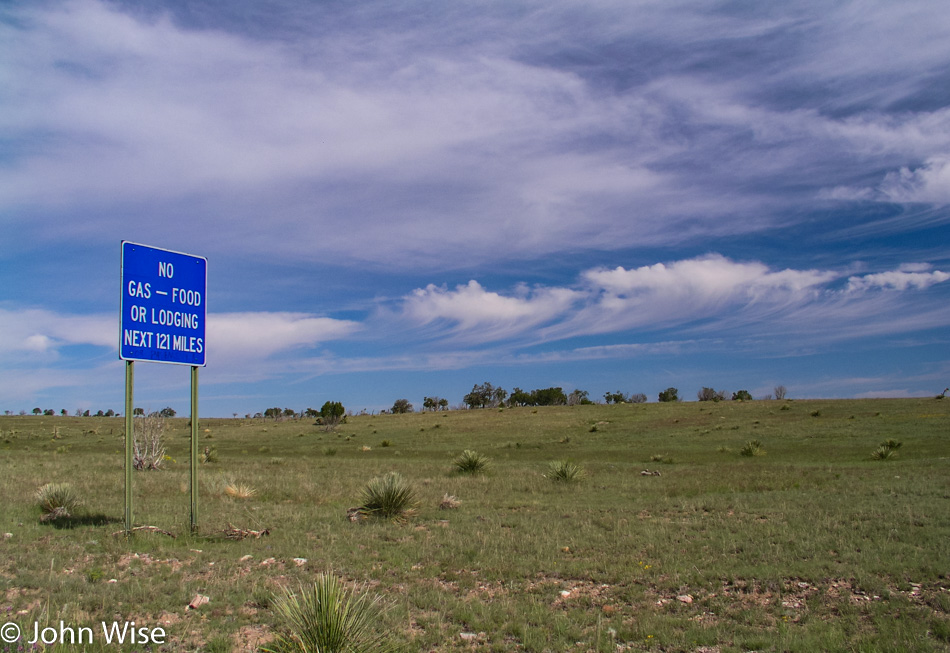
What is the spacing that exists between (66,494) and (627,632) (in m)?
12.0

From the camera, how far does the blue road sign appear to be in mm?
10414

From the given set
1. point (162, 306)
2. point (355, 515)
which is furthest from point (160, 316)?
point (355, 515)

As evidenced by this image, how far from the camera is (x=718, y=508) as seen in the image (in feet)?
44.8

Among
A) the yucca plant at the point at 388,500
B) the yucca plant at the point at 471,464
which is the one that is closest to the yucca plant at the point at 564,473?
the yucca plant at the point at 471,464

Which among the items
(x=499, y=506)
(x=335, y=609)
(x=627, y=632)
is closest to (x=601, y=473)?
(x=499, y=506)

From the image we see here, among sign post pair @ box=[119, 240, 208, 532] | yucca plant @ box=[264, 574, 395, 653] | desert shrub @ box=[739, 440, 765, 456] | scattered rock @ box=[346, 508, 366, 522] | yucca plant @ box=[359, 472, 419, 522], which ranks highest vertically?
sign post pair @ box=[119, 240, 208, 532]

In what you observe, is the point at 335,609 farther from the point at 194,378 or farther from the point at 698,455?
the point at 698,455

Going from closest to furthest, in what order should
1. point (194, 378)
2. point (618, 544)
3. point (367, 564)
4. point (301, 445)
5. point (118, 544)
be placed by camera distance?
point (367, 564)
point (118, 544)
point (618, 544)
point (194, 378)
point (301, 445)

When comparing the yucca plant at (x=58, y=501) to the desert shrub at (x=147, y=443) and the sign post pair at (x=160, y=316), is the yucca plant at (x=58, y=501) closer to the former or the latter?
the sign post pair at (x=160, y=316)

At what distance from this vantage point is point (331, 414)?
208 ft

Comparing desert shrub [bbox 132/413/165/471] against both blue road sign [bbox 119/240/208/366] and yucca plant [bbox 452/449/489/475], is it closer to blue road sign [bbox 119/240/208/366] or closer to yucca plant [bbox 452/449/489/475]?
yucca plant [bbox 452/449/489/475]

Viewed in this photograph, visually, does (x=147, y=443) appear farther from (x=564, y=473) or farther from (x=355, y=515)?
(x=564, y=473)

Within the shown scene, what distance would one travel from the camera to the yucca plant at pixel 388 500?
1307cm

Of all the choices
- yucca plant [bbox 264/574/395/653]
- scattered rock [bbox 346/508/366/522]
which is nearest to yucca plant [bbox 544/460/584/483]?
scattered rock [bbox 346/508/366/522]
